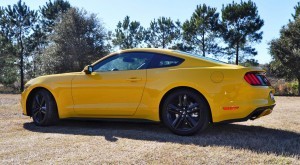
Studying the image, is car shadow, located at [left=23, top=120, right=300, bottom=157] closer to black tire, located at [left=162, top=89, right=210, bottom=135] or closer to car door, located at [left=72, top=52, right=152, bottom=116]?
black tire, located at [left=162, top=89, right=210, bottom=135]

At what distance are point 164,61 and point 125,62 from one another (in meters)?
0.73

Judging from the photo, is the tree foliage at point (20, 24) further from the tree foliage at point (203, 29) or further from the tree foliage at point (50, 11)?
the tree foliage at point (203, 29)

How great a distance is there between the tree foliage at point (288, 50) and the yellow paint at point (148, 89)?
23.8 meters

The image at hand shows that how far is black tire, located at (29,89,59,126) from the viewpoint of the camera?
6602 millimetres

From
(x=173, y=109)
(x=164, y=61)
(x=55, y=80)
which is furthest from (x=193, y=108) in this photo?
(x=55, y=80)

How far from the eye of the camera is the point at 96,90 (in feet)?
20.2

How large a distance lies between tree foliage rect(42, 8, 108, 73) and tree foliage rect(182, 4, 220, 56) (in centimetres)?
1084

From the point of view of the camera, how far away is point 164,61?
585 cm

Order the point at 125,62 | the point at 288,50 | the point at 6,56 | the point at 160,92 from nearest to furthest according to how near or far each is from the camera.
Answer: the point at 160,92
the point at 125,62
the point at 288,50
the point at 6,56

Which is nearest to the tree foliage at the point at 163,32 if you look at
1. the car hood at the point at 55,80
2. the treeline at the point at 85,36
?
the treeline at the point at 85,36

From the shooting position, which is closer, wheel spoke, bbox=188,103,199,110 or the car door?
wheel spoke, bbox=188,103,199,110

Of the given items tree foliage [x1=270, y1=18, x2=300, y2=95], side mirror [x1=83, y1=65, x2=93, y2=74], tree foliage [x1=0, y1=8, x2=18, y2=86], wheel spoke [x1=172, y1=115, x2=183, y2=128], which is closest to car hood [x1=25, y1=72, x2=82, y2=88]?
side mirror [x1=83, y1=65, x2=93, y2=74]

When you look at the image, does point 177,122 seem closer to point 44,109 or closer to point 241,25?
point 44,109

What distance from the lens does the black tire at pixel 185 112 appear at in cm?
534
